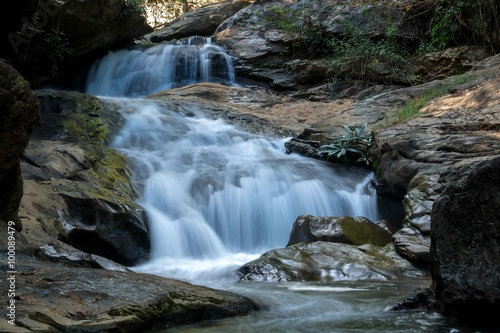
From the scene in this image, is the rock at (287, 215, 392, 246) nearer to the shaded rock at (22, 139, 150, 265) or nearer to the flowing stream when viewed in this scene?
the flowing stream

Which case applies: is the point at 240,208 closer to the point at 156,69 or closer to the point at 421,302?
the point at 421,302

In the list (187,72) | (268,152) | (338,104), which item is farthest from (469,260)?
(187,72)

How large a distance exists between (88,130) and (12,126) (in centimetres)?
645

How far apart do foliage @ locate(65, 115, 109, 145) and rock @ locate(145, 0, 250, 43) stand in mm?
10770

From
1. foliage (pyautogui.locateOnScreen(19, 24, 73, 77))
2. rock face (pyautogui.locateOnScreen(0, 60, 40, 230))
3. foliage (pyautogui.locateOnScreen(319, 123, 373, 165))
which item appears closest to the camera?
rock face (pyautogui.locateOnScreen(0, 60, 40, 230))

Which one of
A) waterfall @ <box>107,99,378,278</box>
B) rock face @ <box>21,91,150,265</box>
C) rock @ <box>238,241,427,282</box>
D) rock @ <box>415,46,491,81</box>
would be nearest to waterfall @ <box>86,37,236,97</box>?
waterfall @ <box>107,99,378,278</box>

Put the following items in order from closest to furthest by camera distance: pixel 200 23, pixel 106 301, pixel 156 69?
pixel 106 301, pixel 156 69, pixel 200 23

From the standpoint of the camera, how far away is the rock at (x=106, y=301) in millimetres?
2787

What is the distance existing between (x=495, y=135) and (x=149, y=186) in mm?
6069

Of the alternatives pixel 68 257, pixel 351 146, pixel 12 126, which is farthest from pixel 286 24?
pixel 12 126

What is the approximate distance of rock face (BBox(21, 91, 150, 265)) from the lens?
603cm

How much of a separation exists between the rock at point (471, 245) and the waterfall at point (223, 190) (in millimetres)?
3692

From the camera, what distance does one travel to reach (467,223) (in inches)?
137

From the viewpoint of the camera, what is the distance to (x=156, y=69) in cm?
1675
